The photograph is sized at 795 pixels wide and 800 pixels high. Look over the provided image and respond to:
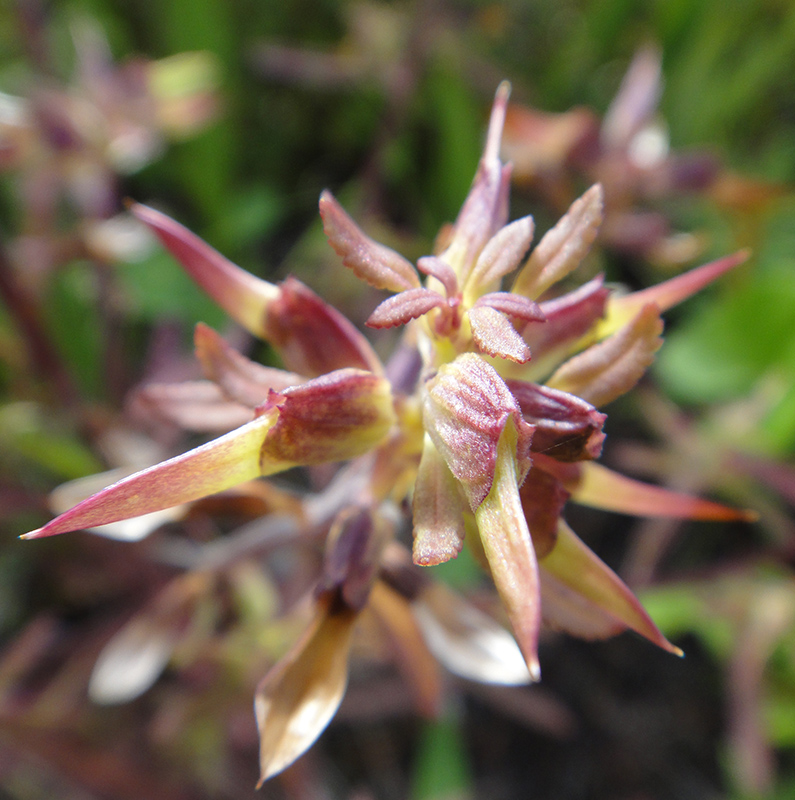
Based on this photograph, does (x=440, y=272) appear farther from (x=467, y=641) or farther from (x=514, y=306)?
(x=467, y=641)

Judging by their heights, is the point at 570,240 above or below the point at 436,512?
above

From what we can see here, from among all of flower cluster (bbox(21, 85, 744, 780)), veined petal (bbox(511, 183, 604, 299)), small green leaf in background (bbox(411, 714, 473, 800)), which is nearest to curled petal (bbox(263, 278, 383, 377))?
flower cluster (bbox(21, 85, 744, 780))

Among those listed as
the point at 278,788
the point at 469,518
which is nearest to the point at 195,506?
the point at 469,518

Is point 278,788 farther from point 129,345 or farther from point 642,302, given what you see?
point 642,302

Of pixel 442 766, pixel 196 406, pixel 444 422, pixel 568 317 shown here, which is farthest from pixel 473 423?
pixel 442 766

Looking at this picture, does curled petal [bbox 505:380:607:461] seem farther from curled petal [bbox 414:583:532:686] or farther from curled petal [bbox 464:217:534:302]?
curled petal [bbox 414:583:532:686]
